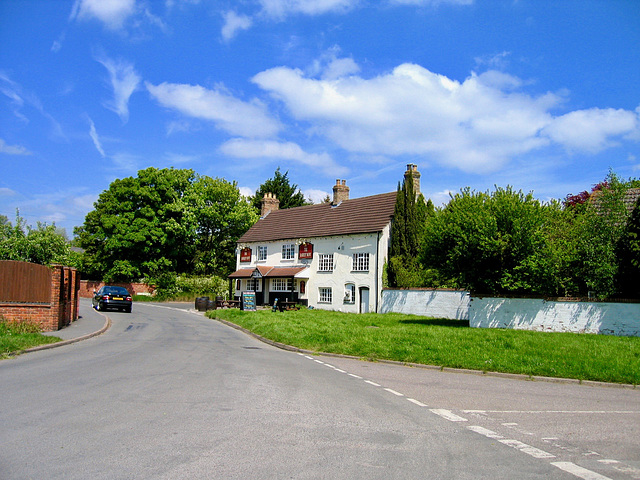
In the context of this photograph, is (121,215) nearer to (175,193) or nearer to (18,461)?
(175,193)

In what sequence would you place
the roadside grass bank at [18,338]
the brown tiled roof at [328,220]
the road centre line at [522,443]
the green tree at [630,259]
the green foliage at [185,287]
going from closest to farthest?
the road centre line at [522,443] < the roadside grass bank at [18,338] < the green tree at [630,259] < the brown tiled roof at [328,220] < the green foliage at [185,287]

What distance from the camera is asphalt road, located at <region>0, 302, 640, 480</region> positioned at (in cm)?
523

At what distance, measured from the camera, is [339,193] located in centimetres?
4875

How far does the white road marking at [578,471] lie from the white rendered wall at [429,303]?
26.5 metres

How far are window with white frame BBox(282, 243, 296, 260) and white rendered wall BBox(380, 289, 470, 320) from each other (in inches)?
471

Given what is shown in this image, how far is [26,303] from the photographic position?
1873 cm

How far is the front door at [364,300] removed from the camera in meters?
40.3

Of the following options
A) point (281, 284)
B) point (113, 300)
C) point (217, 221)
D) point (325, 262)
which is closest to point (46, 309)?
point (113, 300)

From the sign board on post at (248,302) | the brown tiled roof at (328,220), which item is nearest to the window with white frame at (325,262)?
the brown tiled roof at (328,220)

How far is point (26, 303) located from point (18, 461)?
15424 millimetres

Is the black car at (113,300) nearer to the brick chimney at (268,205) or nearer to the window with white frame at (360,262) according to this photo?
the window with white frame at (360,262)

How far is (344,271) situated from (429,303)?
31.7 ft

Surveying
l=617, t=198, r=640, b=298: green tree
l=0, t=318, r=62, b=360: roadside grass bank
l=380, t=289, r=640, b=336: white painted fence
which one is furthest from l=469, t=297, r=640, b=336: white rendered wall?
l=0, t=318, r=62, b=360: roadside grass bank

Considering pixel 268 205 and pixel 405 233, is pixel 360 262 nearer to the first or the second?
pixel 405 233
